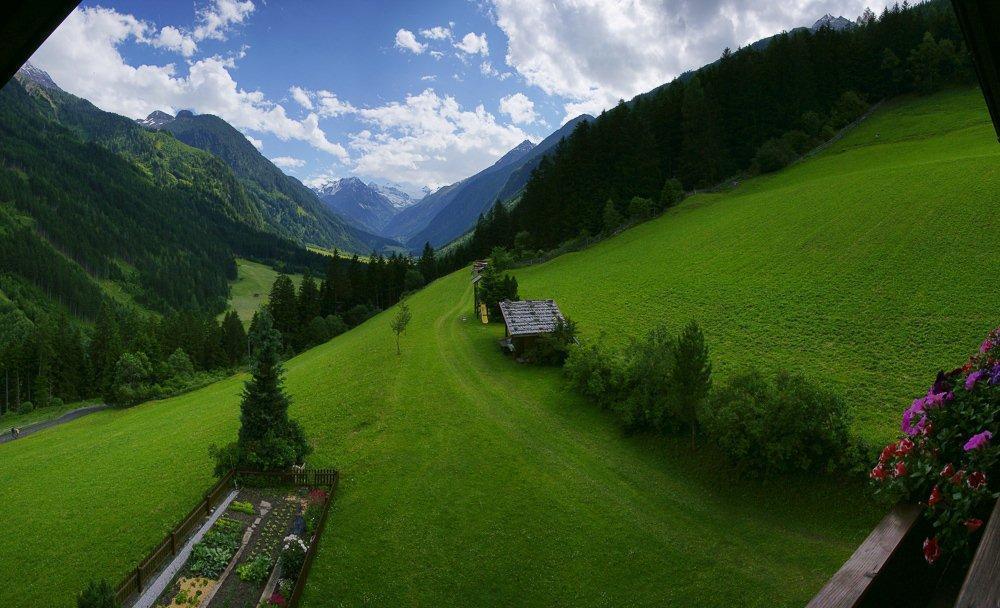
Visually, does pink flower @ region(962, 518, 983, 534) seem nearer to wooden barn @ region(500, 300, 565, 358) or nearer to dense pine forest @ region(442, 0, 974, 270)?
wooden barn @ region(500, 300, 565, 358)

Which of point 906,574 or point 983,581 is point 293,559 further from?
point 983,581

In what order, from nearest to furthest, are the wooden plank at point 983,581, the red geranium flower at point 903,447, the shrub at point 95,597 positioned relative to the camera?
the wooden plank at point 983,581 < the red geranium flower at point 903,447 < the shrub at point 95,597

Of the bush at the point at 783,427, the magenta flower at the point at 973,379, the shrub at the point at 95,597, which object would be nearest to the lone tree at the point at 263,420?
the shrub at the point at 95,597

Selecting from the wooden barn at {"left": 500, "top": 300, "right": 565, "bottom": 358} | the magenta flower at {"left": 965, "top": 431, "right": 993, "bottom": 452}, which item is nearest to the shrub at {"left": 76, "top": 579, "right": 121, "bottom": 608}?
the magenta flower at {"left": 965, "top": 431, "right": 993, "bottom": 452}

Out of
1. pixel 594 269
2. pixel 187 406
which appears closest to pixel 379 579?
pixel 187 406

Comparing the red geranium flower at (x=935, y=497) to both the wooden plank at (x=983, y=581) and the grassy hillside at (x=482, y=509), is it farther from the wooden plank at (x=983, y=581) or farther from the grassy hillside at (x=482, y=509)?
the grassy hillside at (x=482, y=509)

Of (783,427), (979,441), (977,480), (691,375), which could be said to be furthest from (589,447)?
(977,480)
